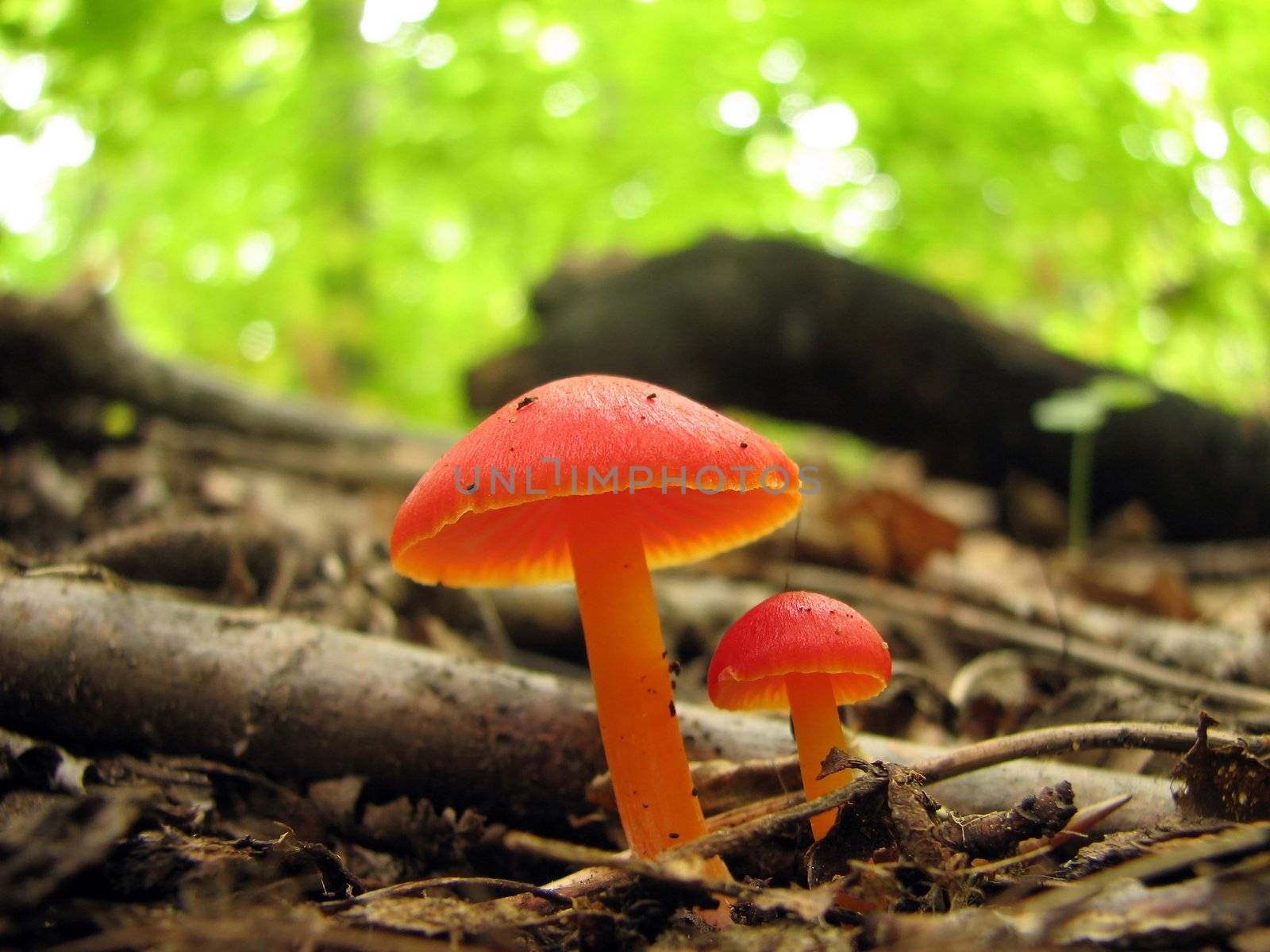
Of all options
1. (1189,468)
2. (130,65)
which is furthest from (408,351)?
(1189,468)

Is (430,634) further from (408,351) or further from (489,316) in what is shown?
(489,316)

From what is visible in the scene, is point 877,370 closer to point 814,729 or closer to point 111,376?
point 814,729

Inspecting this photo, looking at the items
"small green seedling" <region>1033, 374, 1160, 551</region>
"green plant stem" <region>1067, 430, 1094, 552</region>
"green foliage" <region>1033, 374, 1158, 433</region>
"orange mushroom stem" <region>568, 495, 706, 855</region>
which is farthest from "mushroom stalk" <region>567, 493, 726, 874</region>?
"green plant stem" <region>1067, 430, 1094, 552</region>

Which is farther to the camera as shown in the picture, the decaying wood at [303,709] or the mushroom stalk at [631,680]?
the decaying wood at [303,709]

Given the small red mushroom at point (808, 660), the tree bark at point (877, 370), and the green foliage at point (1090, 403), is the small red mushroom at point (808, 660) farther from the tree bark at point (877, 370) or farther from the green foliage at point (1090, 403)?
the tree bark at point (877, 370)

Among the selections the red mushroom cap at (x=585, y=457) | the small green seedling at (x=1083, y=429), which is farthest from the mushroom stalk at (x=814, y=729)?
the small green seedling at (x=1083, y=429)
